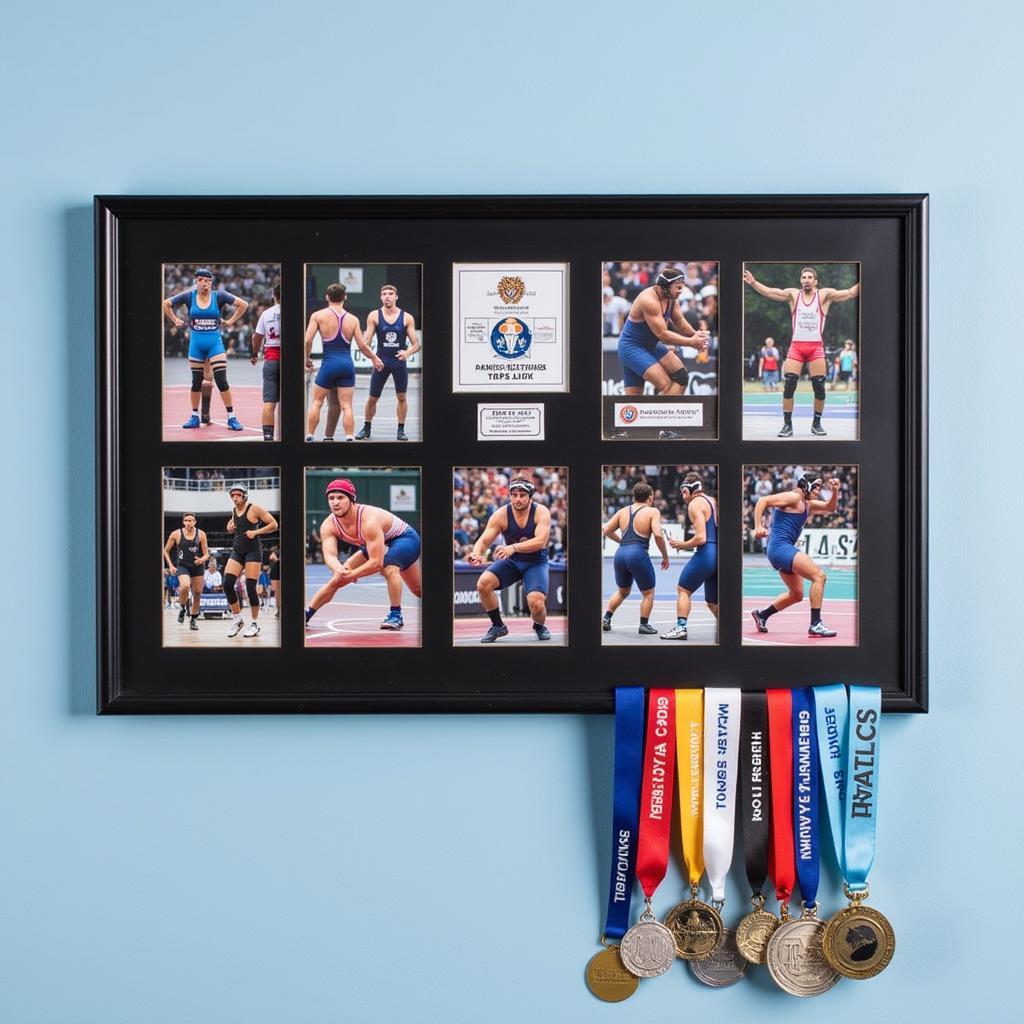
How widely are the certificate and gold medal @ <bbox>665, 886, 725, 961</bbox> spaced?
2.20 ft

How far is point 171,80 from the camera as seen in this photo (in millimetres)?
1046

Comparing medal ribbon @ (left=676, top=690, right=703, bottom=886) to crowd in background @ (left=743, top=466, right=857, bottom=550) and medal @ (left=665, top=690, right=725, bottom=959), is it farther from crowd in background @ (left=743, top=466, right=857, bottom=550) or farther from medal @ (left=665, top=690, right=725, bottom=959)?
crowd in background @ (left=743, top=466, right=857, bottom=550)

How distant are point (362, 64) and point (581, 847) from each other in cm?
104

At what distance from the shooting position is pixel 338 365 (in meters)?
1.03

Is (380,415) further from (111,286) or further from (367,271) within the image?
(111,286)

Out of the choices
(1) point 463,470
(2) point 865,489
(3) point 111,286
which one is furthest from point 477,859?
(3) point 111,286

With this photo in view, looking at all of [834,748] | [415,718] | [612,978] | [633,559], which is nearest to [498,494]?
[633,559]

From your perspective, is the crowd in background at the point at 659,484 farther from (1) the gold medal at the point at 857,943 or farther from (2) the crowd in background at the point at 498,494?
(1) the gold medal at the point at 857,943

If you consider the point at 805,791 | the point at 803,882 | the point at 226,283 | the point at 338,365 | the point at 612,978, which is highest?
the point at 226,283

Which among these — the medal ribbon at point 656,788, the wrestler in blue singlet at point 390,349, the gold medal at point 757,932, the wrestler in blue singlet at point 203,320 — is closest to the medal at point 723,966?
the gold medal at point 757,932

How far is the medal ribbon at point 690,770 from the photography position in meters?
1.03

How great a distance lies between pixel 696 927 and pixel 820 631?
402 mm

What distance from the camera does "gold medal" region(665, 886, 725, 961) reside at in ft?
3.39

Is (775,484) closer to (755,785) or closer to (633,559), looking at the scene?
(633,559)
